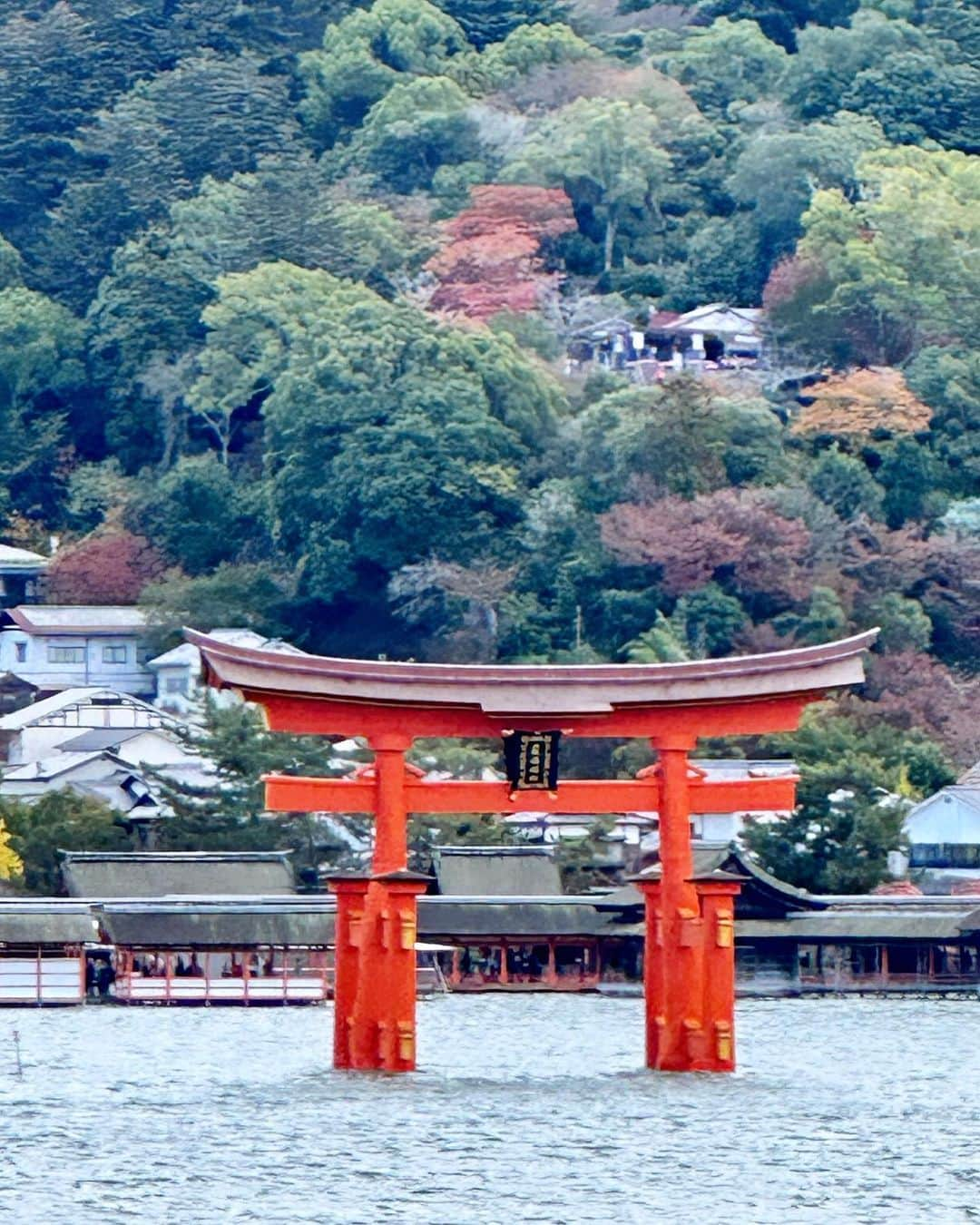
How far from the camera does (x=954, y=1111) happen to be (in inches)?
1259

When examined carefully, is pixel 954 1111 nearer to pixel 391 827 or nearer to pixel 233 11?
pixel 391 827

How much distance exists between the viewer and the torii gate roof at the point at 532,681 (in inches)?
1264

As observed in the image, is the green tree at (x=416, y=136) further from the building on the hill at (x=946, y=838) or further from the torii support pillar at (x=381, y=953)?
the torii support pillar at (x=381, y=953)

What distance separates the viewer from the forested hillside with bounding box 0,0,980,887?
71.6 metres

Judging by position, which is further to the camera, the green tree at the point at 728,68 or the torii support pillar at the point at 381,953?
the green tree at the point at 728,68

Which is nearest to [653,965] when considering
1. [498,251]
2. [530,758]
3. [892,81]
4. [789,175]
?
[530,758]

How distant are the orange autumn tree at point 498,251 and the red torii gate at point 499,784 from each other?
4932cm

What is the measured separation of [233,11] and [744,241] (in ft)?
60.3

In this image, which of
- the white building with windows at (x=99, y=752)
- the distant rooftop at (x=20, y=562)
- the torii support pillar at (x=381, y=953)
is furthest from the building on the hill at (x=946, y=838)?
the torii support pillar at (x=381, y=953)

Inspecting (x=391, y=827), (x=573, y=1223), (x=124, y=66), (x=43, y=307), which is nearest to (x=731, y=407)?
(x=43, y=307)

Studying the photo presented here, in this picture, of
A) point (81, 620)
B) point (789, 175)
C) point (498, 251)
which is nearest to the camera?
point (81, 620)

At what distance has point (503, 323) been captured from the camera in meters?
81.2

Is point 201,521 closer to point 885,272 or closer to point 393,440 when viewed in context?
point 393,440

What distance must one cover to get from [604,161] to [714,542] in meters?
20.8
